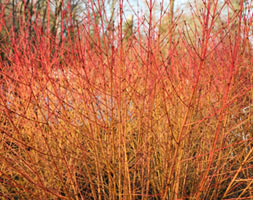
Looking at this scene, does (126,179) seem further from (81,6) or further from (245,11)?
(81,6)

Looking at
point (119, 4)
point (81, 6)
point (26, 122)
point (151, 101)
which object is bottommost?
point (26, 122)

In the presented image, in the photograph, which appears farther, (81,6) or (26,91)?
(81,6)

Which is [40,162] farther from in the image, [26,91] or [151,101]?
[151,101]

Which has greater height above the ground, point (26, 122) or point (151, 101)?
point (151, 101)

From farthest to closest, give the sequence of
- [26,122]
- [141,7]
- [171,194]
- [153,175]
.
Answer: [26,122] < [153,175] < [141,7] < [171,194]

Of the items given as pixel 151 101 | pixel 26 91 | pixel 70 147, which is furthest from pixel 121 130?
pixel 26 91

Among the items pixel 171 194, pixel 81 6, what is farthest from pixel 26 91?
pixel 81 6

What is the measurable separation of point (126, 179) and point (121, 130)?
1.08 feet

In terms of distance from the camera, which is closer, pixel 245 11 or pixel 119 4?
pixel 119 4

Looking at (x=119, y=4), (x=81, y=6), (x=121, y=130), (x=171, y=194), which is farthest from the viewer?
(x=81, y=6)

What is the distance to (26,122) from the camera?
214 cm

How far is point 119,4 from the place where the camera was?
123cm

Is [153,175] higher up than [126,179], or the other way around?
[126,179]

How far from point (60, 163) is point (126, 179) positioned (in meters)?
0.72
